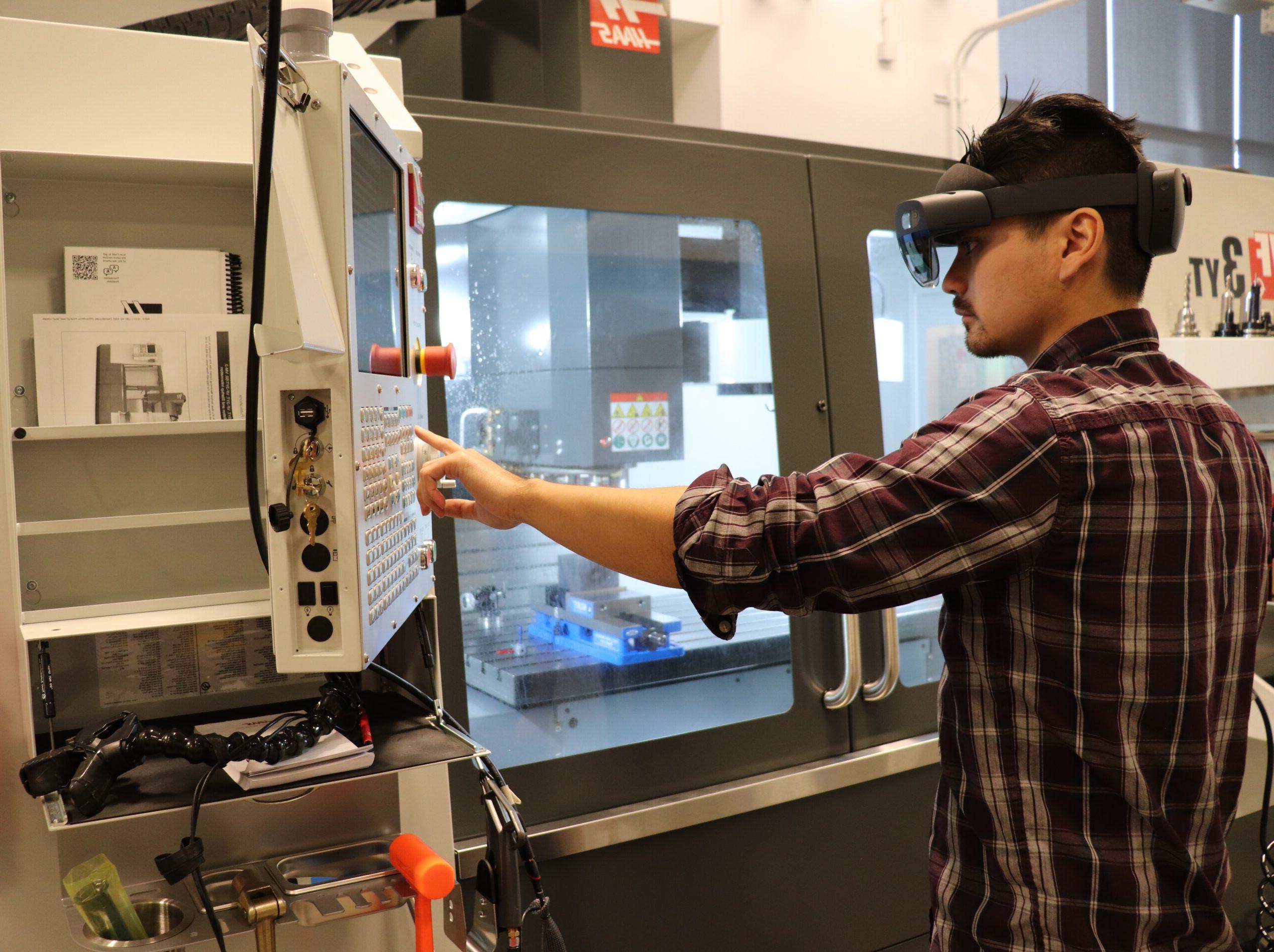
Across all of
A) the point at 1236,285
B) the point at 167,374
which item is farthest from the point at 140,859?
the point at 1236,285


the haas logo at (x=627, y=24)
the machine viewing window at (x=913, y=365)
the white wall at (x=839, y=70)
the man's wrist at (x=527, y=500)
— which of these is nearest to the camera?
the man's wrist at (x=527, y=500)

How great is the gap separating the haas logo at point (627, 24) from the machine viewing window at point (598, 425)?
1.22 feet

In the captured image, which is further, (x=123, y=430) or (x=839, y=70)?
(x=839, y=70)

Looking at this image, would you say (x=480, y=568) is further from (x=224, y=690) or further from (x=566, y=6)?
(x=566, y=6)

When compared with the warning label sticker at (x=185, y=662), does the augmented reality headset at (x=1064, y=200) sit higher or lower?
higher

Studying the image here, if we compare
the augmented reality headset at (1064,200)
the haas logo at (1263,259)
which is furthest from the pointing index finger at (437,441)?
the haas logo at (1263,259)

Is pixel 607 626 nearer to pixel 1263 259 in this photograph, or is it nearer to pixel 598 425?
pixel 598 425

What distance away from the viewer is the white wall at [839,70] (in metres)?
2.43

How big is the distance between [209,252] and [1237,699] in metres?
1.35

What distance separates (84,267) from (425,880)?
875 millimetres

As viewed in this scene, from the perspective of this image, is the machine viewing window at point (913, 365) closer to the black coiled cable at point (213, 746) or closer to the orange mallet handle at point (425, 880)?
the orange mallet handle at point (425, 880)

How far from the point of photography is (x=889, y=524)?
873 mm

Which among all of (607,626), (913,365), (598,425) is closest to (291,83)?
(598,425)

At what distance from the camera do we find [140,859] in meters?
1.27
